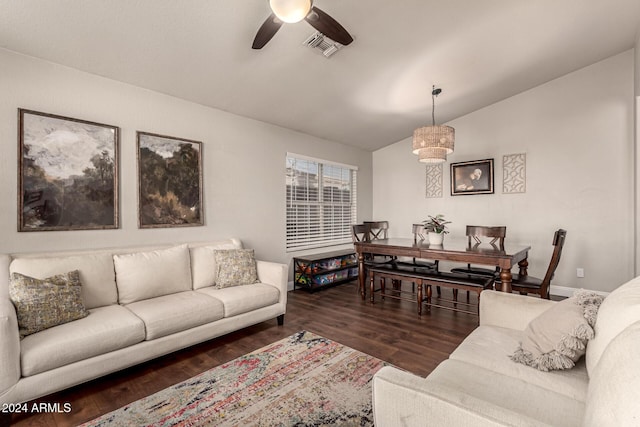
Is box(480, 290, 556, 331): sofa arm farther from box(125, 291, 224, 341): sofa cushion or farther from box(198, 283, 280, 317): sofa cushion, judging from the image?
box(125, 291, 224, 341): sofa cushion

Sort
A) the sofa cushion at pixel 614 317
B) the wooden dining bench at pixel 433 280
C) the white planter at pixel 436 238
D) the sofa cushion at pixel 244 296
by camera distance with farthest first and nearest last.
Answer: the white planter at pixel 436 238
the wooden dining bench at pixel 433 280
the sofa cushion at pixel 244 296
the sofa cushion at pixel 614 317

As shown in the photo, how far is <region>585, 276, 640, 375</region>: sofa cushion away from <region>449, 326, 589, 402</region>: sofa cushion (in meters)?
0.13

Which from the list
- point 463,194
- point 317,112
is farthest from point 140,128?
point 463,194

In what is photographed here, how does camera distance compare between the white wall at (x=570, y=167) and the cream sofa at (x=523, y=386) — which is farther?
→ the white wall at (x=570, y=167)

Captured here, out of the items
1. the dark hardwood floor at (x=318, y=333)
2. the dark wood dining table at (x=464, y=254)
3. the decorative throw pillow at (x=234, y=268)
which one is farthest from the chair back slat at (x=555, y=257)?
the decorative throw pillow at (x=234, y=268)

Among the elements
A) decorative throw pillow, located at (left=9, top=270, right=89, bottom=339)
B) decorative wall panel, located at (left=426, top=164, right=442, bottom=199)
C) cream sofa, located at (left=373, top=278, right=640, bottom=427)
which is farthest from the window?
cream sofa, located at (left=373, top=278, right=640, bottom=427)

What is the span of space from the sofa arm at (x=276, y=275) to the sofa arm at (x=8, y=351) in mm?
1920

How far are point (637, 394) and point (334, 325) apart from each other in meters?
2.70

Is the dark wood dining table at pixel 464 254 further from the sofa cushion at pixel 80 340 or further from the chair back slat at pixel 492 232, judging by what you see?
the sofa cushion at pixel 80 340

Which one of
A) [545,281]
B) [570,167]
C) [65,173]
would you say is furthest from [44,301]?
[570,167]

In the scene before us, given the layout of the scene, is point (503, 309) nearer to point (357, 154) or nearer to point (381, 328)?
point (381, 328)

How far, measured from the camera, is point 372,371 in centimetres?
225

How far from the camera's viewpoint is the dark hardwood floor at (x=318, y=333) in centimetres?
198

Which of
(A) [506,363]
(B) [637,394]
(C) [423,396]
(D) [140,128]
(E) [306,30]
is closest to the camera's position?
(B) [637,394]
